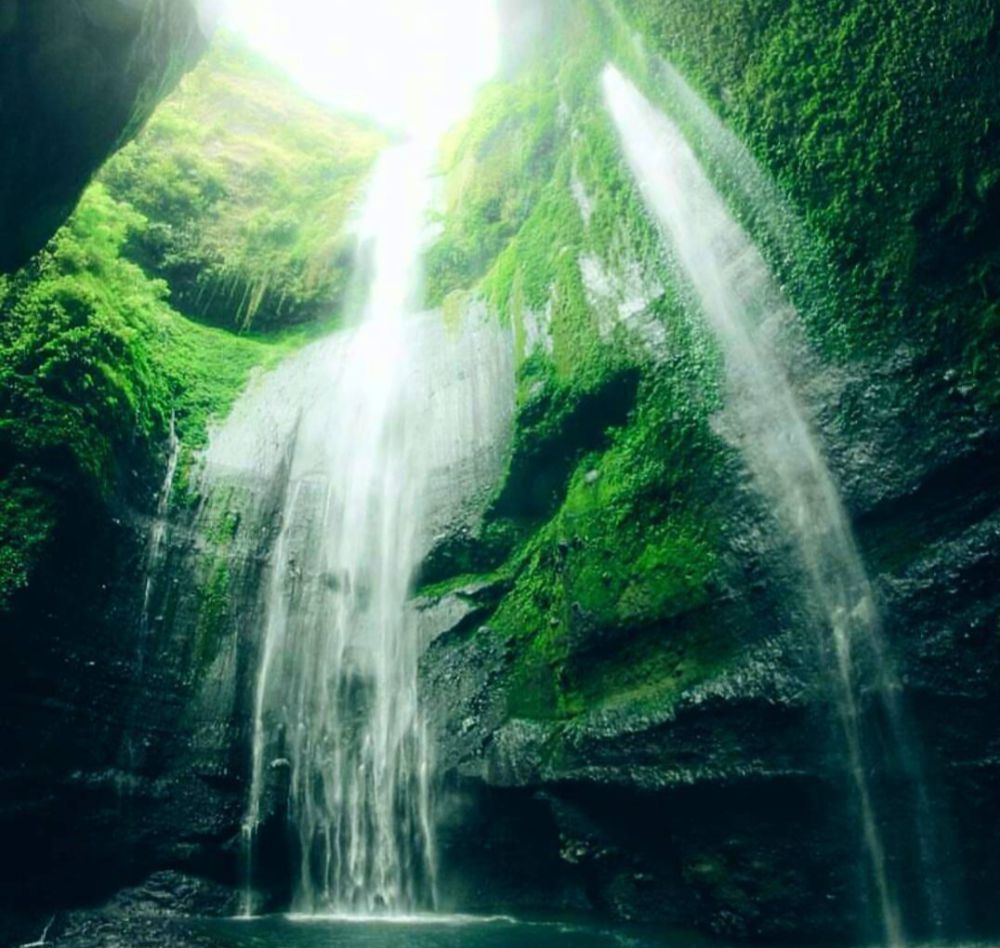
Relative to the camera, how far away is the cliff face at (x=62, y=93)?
18.2 feet

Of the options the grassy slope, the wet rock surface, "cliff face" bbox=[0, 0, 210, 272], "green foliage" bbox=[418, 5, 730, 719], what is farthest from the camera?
the grassy slope

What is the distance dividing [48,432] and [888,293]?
9.05 meters

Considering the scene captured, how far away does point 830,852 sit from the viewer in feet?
19.3

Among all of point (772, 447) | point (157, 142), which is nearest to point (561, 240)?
point (772, 447)

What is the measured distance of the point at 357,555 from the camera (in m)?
10.0

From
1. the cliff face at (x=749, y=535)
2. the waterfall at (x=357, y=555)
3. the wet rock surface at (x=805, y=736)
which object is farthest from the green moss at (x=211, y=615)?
the wet rock surface at (x=805, y=736)

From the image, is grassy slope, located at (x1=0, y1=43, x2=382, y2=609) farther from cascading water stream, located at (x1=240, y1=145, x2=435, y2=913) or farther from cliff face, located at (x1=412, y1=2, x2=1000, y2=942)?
cliff face, located at (x1=412, y1=2, x2=1000, y2=942)

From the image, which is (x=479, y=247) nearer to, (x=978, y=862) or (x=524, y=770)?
(x=524, y=770)

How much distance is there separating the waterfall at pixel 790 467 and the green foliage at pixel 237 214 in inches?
309

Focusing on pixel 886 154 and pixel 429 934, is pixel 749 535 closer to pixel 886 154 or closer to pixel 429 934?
pixel 886 154

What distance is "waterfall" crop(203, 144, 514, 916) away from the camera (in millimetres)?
8141

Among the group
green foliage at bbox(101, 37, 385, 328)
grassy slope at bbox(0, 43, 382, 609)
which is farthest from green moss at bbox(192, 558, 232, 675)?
green foliage at bbox(101, 37, 385, 328)

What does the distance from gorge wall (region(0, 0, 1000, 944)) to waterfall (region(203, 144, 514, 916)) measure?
304 millimetres

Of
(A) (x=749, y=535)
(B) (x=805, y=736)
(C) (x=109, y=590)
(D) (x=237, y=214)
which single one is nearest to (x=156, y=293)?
(D) (x=237, y=214)
